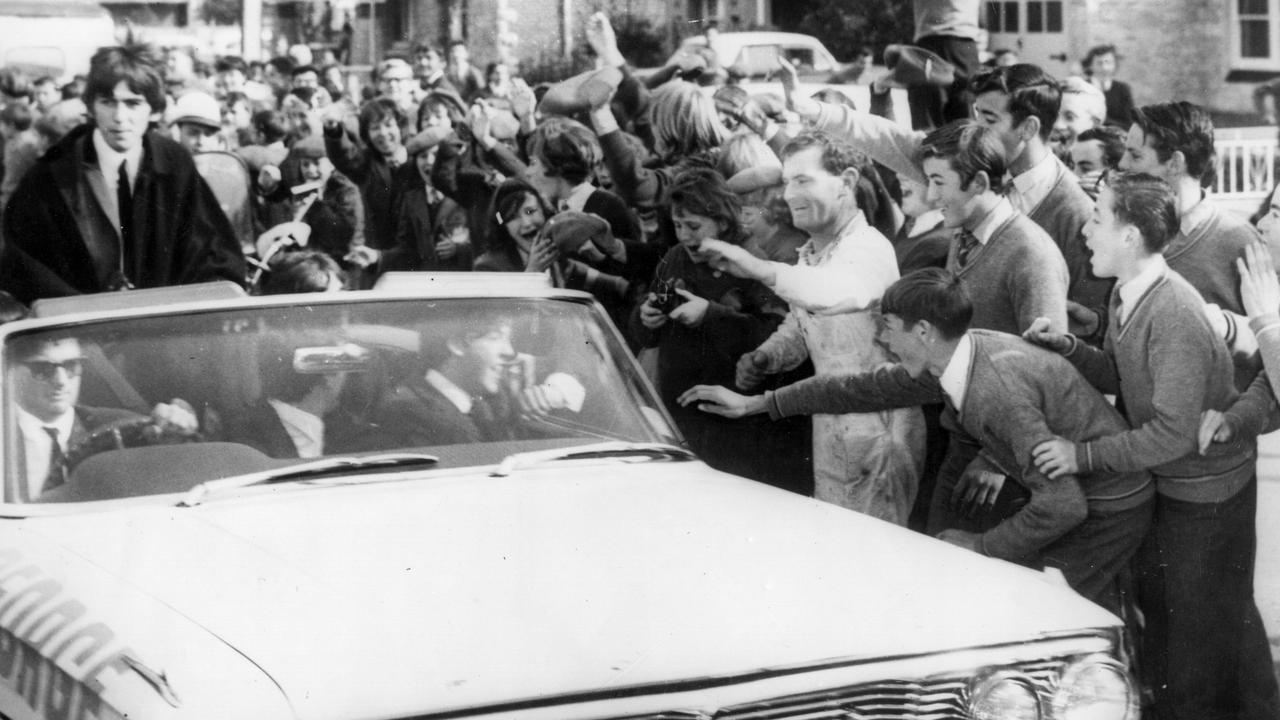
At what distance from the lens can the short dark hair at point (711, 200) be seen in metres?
5.23

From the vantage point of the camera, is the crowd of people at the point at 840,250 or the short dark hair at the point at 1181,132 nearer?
the crowd of people at the point at 840,250

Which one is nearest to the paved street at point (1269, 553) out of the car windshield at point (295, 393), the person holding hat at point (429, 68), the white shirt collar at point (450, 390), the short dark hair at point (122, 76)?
the car windshield at point (295, 393)

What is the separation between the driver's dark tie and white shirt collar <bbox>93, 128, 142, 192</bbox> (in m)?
3.18

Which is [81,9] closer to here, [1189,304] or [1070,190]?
[1070,190]

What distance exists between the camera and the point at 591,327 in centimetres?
396

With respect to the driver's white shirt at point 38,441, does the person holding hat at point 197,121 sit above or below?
above

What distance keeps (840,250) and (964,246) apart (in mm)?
367

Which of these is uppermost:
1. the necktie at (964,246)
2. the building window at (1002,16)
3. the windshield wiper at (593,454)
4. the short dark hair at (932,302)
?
the building window at (1002,16)

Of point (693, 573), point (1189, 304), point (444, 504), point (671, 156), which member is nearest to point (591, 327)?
point (444, 504)

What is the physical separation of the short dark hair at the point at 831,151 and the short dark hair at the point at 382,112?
7.95ft

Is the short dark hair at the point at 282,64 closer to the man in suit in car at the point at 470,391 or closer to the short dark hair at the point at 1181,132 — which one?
the man in suit in car at the point at 470,391

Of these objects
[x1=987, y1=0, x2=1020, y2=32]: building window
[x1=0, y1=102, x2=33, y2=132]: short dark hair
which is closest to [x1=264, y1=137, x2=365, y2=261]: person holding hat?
[x1=0, y1=102, x2=33, y2=132]: short dark hair

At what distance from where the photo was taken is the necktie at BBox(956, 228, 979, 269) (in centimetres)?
474

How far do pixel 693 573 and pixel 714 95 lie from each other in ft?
11.3
